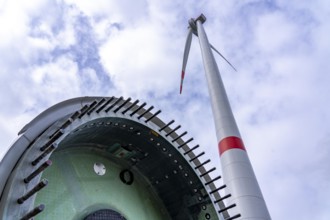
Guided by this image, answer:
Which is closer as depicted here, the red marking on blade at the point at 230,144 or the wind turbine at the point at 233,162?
the wind turbine at the point at 233,162

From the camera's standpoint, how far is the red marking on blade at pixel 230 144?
15753 millimetres

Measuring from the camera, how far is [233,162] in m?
14.8

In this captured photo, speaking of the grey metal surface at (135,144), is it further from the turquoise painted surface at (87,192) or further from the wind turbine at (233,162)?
the wind turbine at (233,162)

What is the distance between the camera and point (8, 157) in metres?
5.50

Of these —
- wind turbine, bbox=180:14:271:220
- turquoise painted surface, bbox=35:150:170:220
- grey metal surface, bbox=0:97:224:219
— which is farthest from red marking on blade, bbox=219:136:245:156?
turquoise painted surface, bbox=35:150:170:220

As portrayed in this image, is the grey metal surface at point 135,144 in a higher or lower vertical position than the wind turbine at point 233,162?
lower

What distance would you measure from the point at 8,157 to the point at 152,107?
3161mm

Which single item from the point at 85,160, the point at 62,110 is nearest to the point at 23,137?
the point at 62,110

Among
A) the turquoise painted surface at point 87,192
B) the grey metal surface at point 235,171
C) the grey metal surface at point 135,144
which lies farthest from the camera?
the grey metal surface at point 235,171

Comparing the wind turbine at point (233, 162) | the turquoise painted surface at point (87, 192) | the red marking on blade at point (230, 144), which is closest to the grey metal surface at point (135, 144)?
the turquoise painted surface at point (87, 192)

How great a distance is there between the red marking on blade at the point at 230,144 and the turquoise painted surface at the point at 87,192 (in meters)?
7.92

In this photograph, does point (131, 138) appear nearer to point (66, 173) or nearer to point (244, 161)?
point (66, 173)

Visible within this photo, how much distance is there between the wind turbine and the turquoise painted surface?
9.94ft

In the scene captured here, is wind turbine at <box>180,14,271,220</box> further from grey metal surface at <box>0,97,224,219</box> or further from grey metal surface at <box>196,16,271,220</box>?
grey metal surface at <box>0,97,224,219</box>
